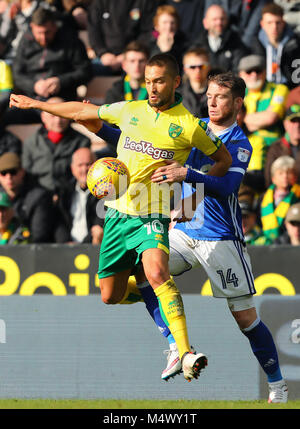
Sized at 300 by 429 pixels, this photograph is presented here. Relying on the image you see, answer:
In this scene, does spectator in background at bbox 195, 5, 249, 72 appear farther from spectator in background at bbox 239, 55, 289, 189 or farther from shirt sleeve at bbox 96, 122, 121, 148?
shirt sleeve at bbox 96, 122, 121, 148

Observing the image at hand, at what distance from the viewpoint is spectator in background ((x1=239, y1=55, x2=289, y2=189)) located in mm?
10641

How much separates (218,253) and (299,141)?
382cm

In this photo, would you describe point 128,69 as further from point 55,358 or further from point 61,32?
point 55,358

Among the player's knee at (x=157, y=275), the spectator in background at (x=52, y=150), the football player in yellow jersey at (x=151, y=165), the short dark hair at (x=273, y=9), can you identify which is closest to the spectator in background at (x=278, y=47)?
the short dark hair at (x=273, y=9)

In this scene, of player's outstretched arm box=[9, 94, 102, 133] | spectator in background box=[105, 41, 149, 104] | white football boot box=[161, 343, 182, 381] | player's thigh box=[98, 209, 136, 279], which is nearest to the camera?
white football boot box=[161, 343, 182, 381]

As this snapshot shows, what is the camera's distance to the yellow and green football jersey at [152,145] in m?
6.48

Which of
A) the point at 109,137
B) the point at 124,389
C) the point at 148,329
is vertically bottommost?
the point at 124,389

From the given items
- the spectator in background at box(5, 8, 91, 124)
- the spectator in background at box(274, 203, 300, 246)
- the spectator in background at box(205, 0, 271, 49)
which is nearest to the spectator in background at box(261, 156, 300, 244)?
the spectator in background at box(274, 203, 300, 246)

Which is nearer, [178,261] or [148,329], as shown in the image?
[178,261]

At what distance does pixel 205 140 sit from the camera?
646 cm

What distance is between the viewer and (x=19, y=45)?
39.1 ft

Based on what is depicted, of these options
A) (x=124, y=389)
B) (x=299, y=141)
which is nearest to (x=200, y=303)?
(x=124, y=389)

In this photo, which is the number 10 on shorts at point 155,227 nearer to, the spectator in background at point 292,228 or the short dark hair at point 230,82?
the short dark hair at point 230,82

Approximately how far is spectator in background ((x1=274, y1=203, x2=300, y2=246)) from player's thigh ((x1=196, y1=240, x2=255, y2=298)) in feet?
8.39
